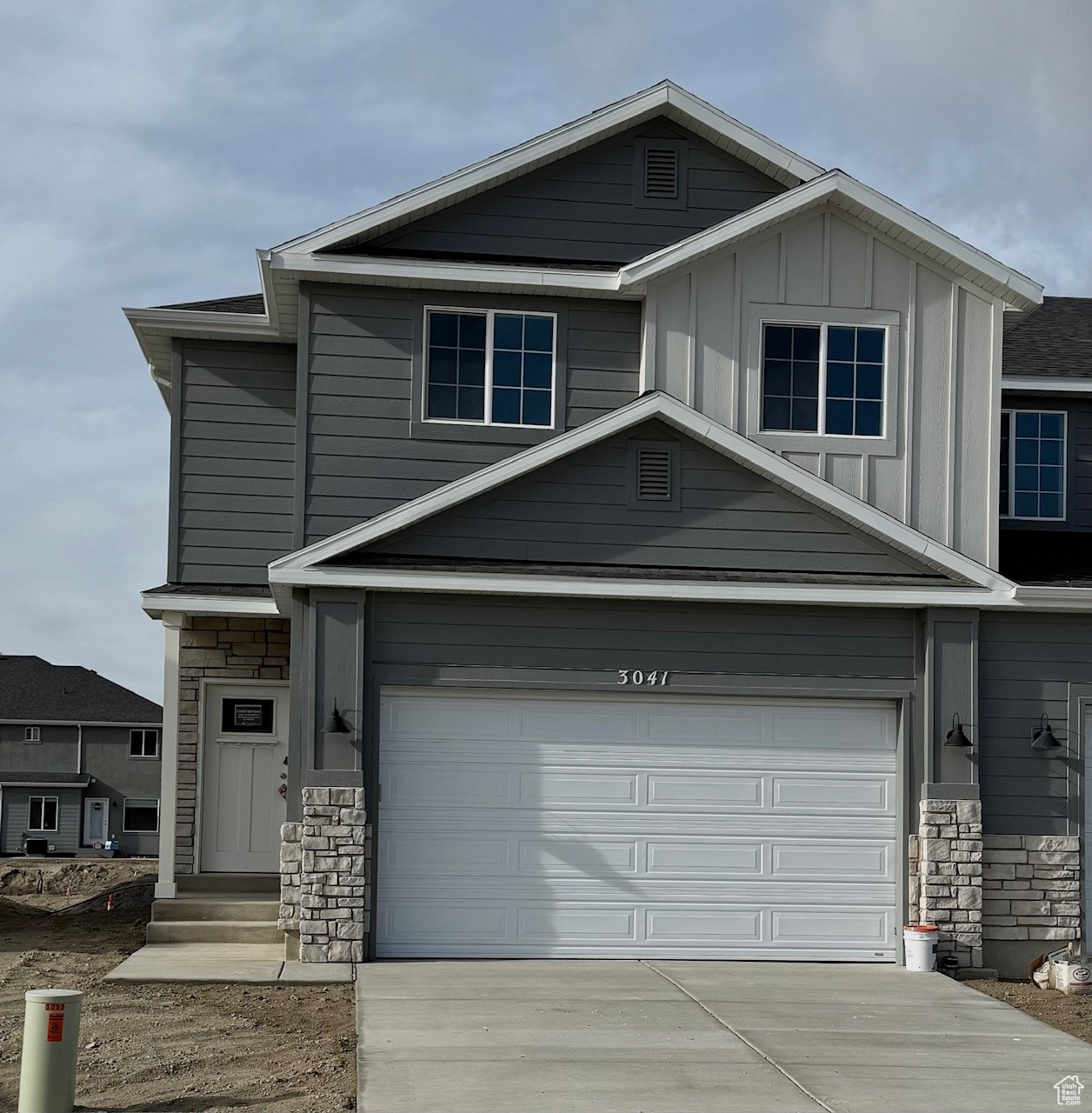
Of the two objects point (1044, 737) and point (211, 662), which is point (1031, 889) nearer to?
point (1044, 737)

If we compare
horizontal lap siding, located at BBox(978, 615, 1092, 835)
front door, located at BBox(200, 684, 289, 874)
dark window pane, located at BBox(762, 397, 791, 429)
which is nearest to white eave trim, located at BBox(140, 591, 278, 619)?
front door, located at BBox(200, 684, 289, 874)

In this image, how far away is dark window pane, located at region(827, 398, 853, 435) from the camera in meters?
12.9

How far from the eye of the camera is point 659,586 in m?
12.1

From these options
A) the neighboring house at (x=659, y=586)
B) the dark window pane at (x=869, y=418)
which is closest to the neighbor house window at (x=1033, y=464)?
the neighboring house at (x=659, y=586)

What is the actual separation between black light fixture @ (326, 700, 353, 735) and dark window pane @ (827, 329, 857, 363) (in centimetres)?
537

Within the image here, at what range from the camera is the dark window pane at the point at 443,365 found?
13.0 meters

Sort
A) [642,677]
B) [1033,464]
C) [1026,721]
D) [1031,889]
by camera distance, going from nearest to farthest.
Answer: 1. [642,677]
2. [1031,889]
3. [1026,721]
4. [1033,464]

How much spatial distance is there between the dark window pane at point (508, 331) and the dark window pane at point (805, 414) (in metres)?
2.54

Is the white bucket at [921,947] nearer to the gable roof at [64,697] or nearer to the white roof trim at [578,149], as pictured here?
the white roof trim at [578,149]

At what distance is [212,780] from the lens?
47.6 ft

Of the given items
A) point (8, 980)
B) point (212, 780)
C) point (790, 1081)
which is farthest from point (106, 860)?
point (790, 1081)

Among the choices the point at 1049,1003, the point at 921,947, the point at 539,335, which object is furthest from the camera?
the point at 539,335

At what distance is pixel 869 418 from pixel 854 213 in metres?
1.84

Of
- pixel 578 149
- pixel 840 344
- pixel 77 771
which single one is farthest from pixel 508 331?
pixel 77 771
